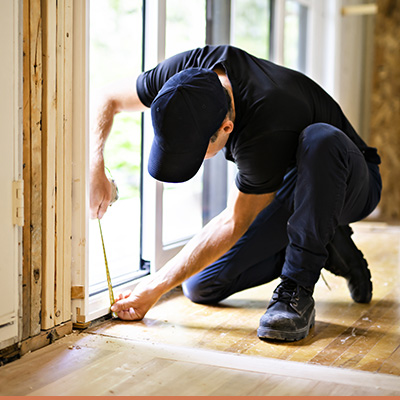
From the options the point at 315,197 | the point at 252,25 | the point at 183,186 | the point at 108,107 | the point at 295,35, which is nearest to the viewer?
the point at 315,197

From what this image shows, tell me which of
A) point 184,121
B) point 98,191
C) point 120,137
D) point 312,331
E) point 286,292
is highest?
point 184,121

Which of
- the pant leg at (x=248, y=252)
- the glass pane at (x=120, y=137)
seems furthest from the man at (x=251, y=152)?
the glass pane at (x=120, y=137)

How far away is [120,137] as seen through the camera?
244 centimetres

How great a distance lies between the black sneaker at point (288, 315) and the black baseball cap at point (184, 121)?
0.49 m

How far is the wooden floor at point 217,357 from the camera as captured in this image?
4.66ft

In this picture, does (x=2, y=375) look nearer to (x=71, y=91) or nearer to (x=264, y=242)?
(x=71, y=91)

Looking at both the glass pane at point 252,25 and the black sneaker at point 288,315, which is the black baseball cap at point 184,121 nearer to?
the black sneaker at point 288,315

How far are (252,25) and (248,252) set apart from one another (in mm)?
1411

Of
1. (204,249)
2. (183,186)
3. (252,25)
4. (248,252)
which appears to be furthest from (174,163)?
Result: (252,25)

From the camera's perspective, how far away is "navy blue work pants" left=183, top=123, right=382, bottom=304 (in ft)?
5.94

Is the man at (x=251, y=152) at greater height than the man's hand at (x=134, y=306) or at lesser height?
greater

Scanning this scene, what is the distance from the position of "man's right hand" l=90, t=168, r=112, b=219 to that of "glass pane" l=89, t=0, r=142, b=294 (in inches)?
14.5

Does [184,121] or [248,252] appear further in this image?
[248,252]

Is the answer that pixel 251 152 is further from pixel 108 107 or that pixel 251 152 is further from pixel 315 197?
pixel 108 107
